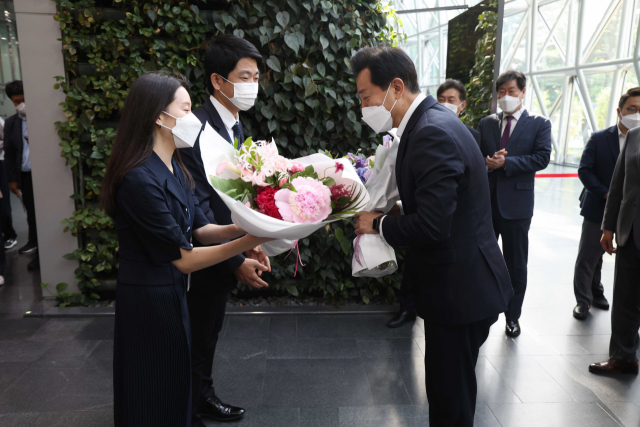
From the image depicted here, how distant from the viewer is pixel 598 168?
12.5 ft

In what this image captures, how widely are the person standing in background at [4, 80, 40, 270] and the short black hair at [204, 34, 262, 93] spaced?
12.1ft

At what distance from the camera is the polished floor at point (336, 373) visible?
2490 millimetres

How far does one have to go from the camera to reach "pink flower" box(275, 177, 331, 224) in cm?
148

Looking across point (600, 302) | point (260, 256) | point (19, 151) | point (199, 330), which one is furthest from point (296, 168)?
point (19, 151)

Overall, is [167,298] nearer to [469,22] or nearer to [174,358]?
[174,358]

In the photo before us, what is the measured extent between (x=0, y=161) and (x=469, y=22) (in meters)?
5.97

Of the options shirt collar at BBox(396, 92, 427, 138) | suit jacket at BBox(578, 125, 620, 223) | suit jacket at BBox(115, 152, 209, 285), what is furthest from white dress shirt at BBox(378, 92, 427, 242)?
suit jacket at BBox(578, 125, 620, 223)

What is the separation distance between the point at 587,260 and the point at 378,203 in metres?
2.88

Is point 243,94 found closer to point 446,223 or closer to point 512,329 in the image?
point 446,223

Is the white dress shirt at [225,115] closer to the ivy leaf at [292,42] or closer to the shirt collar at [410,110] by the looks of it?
the shirt collar at [410,110]

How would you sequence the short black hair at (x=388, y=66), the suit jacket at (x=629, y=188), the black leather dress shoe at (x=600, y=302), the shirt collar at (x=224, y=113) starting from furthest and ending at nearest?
the black leather dress shoe at (x=600, y=302) → the suit jacket at (x=629, y=188) → the shirt collar at (x=224, y=113) → the short black hair at (x=388, y=66)

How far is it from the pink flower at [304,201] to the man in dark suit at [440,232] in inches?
12.9

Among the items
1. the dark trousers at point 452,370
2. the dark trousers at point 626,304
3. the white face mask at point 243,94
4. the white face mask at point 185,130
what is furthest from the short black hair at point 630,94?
the white face mask at point 185,130

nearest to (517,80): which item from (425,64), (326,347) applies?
(425,64)
